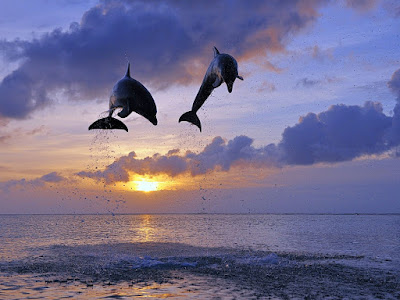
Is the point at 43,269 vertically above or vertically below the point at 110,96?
below

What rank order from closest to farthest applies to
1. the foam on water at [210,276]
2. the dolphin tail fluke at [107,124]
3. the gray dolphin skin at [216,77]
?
the gray dolphin skin at [216,77] → the dolphin tail fluke at [107,124] → the foam on water at [210,276]

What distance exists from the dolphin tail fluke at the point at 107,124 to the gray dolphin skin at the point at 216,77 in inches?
69.2

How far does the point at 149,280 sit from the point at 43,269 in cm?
Result: 1020

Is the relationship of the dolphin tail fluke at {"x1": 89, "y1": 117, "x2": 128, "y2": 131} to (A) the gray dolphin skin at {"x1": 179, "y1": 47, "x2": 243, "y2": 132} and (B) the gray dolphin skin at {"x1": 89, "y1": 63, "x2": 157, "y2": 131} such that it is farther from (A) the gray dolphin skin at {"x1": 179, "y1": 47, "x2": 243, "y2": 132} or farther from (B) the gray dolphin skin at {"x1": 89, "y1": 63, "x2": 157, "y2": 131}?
(A) the gray dolphin skin at {"x1": 179, "y1": 47, "x2": 243, "y2": 132}

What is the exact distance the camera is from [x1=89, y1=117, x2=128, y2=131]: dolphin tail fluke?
438 inches

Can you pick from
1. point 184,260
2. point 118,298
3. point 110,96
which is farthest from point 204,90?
point 184,260

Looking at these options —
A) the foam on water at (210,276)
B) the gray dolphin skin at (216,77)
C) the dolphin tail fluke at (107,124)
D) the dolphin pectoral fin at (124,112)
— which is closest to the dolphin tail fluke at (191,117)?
the gray dolphin skin at (216,77)

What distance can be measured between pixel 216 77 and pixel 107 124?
358cm

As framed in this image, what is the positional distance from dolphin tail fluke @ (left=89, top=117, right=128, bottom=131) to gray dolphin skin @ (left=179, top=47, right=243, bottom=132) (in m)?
1.76

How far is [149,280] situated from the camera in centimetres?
2531

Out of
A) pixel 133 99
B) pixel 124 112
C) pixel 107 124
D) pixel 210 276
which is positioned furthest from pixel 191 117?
pixel 210 276

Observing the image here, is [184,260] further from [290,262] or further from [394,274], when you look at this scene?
[394,274]

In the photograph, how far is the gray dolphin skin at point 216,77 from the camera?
8.77 metres

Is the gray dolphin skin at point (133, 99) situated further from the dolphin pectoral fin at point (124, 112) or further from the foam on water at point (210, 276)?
the foam on water at point (210, 276)
